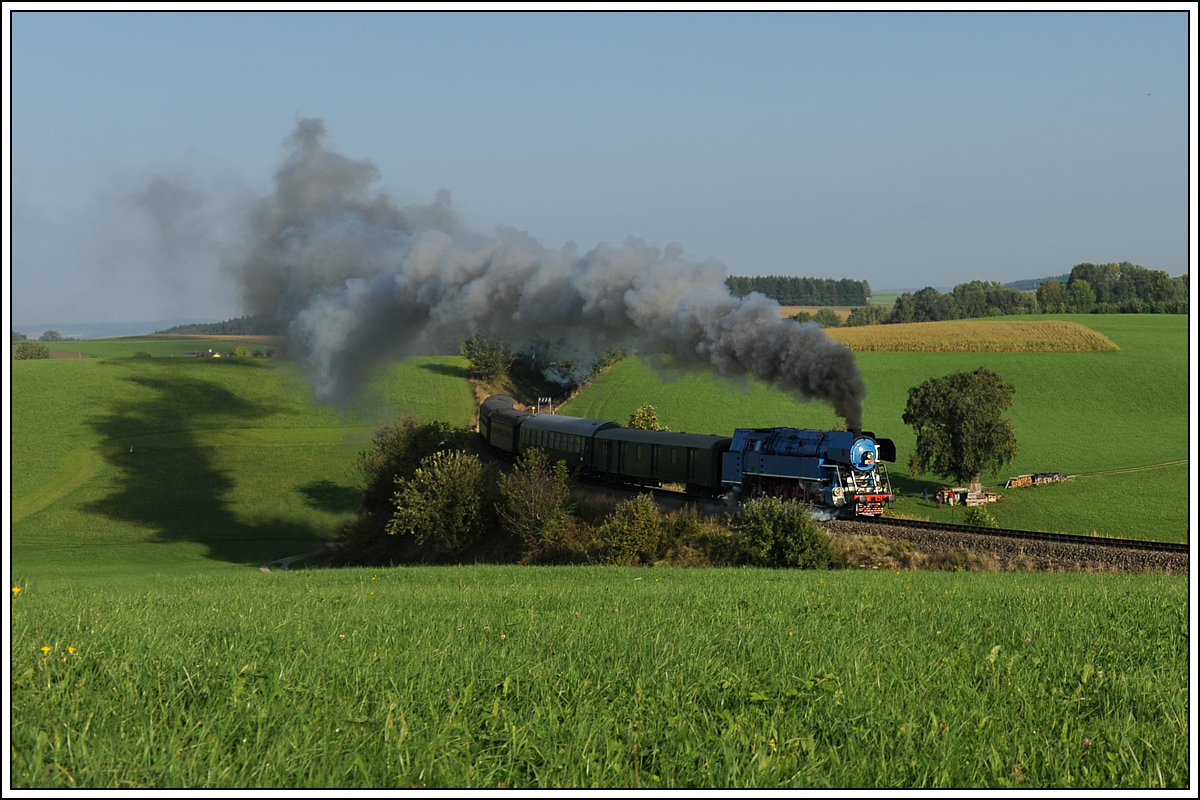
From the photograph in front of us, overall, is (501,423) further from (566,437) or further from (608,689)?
(608,689)

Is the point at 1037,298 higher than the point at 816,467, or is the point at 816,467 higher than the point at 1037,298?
the point at 1037,298

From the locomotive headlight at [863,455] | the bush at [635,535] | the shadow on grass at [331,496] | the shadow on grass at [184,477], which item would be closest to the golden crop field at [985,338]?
the shadow on grass at [331,496]

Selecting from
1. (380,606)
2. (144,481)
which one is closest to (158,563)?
(144,481)

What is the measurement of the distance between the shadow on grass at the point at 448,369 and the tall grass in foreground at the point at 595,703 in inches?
3171

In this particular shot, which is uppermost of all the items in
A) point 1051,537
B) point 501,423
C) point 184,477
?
point 501,423

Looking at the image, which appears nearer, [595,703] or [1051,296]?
[595,703]

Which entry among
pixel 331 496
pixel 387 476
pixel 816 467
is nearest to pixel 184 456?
pixel 331 496

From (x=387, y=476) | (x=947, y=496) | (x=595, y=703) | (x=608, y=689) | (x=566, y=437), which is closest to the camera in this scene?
(x=595, y=703)

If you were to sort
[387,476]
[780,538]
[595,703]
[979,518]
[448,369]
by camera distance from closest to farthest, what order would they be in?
[595,703] → [780,538] → [979,518] → [387,476] → [448,369]

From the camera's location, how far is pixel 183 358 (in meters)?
97.6

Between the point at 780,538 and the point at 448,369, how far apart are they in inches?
2712

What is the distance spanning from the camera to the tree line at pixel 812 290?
469ft

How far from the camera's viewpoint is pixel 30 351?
9919cm

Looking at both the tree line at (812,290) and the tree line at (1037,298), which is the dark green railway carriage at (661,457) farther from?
the tree line at (812,290)
